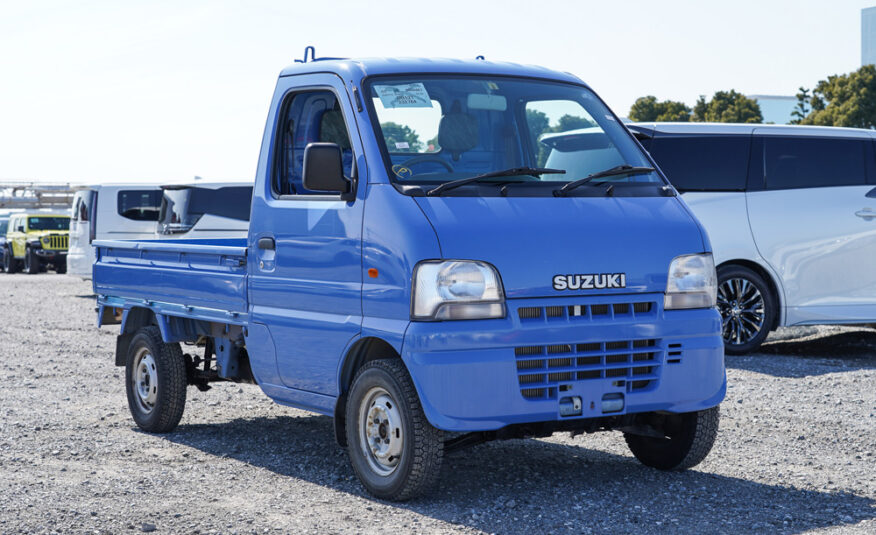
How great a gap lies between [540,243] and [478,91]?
4.35ft

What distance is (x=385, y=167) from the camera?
6.04 meters

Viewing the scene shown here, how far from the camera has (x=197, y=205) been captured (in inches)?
805

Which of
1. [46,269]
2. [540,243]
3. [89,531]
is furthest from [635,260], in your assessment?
[46,269]

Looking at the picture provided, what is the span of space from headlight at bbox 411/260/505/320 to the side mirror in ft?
2.59

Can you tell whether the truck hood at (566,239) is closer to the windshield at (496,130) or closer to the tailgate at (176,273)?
the windshield at (496,130)

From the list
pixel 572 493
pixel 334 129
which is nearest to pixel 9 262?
pixel 334 129

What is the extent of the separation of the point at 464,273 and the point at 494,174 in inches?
25.7

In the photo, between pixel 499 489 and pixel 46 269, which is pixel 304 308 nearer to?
pixel 499 489

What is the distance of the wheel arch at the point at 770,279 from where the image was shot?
11875 millimetres

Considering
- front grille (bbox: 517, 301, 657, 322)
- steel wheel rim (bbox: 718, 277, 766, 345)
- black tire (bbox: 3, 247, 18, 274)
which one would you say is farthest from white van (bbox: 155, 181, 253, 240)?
black tire (bbox: 3, 247, 18, 274)

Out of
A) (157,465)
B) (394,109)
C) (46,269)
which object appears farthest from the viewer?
(46,269)

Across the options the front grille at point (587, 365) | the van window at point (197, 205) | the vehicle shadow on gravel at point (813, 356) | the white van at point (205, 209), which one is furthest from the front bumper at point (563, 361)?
the van window at point (197, 205)

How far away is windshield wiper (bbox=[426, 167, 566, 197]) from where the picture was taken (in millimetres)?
5852

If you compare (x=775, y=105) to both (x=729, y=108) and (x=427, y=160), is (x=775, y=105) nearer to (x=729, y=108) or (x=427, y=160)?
(x=729, y=108)
